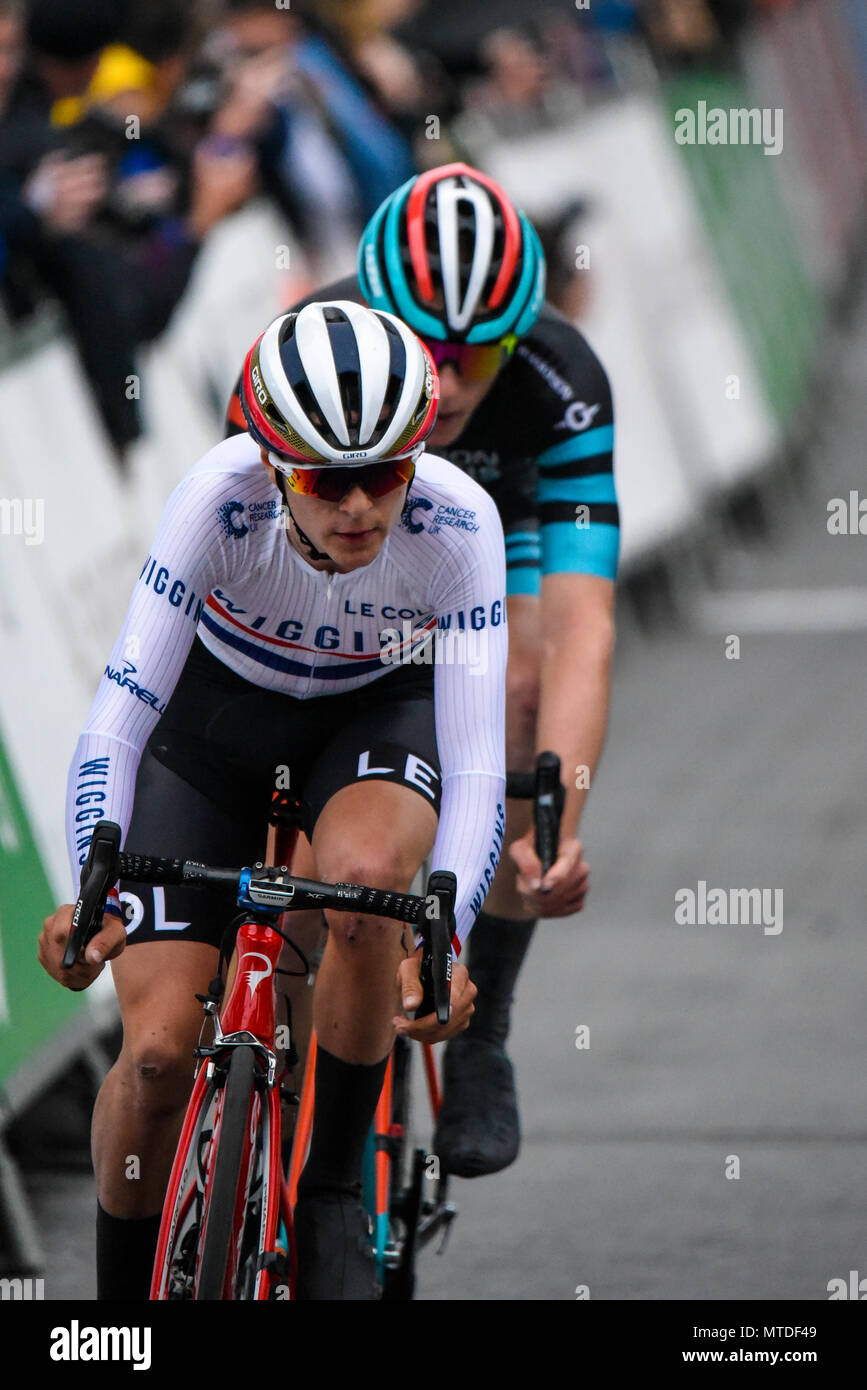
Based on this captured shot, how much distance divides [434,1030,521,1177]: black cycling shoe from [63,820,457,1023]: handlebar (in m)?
1.21

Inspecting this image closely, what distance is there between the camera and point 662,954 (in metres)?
7.10

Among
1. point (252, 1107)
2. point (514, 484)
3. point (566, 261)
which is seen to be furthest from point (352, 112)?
point (252, 1107)

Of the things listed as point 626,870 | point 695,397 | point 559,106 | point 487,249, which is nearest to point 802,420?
point 695,397

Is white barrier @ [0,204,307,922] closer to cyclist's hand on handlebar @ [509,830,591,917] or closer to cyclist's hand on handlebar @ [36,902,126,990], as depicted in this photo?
cyclist's hand on handlebar @ [509,830,591,917]

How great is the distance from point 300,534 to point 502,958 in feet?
4.76

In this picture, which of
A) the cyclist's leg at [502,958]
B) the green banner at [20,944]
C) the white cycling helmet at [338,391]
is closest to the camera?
the white cycling helmet at [338,391]

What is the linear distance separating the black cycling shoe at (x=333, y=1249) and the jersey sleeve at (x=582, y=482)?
A: 57.3 inches

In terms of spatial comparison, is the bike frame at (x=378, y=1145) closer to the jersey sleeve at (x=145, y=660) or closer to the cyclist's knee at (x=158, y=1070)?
the cyclist's knee at (x=158, y=1070)

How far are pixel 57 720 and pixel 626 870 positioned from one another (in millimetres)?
2901

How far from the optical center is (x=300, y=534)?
3.61m

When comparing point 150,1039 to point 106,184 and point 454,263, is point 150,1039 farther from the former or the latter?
point 106,184

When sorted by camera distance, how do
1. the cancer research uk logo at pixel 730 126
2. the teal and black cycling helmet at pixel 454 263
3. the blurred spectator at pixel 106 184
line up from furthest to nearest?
1. the cancer research uk logo at pixel 730 126
2. the blurred spectator at pixel 106 184
3. the teal and black cycling helmet at pixel 454 263

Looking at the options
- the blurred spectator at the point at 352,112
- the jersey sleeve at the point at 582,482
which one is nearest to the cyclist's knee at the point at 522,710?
the jersey sleeve at the point at 582,482

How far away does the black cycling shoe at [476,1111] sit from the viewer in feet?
14.7
